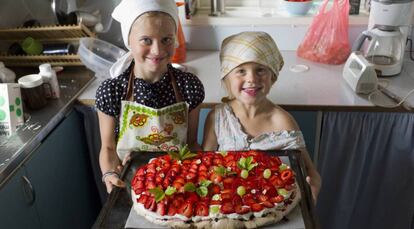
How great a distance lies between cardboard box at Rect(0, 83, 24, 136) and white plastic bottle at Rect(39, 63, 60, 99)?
151 millimetres

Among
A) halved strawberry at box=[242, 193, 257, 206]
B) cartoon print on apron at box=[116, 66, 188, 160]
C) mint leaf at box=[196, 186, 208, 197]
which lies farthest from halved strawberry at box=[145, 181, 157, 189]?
cartoon print on apron at box=[116, 66, 188, 160]

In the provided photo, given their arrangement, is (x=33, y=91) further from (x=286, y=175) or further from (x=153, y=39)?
(x=286, y=175)

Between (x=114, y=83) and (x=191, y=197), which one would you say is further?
(x=114, y=83)

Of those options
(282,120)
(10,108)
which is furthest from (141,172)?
(10,108)

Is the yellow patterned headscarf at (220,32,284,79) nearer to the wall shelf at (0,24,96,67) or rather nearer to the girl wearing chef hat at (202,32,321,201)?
the girl wearing chef hat at (202,32,321,201)

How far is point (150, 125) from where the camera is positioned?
1252 millimetres

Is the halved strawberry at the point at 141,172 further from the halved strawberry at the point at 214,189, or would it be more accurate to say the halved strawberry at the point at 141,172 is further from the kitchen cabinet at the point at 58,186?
the kitchen cabinet at the point at 58,186

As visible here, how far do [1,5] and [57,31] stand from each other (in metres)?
0.32

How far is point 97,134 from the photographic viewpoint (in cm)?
159

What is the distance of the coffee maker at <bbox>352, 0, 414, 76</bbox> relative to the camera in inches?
60.0

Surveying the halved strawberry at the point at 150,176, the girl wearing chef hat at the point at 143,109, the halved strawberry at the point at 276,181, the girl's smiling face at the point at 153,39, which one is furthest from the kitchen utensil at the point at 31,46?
the halved strawberry at the point at 276,181

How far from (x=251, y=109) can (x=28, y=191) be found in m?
0.73

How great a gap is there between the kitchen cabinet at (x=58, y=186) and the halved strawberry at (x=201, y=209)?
62cm

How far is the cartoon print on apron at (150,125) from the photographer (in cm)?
124
